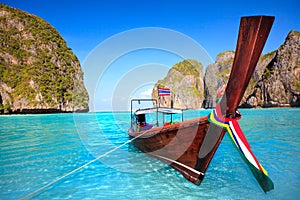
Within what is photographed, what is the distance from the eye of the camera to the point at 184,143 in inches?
257

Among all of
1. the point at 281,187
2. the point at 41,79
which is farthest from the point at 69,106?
the point at 281,187

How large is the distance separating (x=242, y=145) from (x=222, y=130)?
77 cm

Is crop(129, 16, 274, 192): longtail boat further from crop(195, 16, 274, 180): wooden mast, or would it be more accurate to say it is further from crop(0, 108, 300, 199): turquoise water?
crop(0, 108, 300, 199): turquoise water

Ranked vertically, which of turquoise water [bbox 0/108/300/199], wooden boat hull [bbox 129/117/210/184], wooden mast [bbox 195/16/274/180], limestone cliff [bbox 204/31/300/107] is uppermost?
limestone cliff [bbox 204/31/300/107]

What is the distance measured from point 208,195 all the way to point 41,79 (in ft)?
329

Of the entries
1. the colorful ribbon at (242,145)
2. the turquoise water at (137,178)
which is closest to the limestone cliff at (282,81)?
the turquoise water at (137,178)

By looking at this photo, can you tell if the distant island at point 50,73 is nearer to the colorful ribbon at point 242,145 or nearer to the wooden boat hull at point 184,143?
the wooden boat hull at point 184,143

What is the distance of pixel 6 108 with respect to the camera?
237 ft

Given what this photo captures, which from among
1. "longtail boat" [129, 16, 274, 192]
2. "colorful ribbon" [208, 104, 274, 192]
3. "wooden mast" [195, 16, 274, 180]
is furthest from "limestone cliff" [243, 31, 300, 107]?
"wooden mast" [195, 16, 274, 180]

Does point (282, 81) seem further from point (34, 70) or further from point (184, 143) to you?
point (34, 70)

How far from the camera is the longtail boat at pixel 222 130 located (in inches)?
156

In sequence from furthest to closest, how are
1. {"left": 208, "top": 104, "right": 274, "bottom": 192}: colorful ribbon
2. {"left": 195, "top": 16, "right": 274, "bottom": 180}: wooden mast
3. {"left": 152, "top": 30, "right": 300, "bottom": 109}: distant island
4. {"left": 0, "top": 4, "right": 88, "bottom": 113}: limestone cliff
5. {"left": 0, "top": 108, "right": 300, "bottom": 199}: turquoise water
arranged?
1. {"left": 152, "top": 30, "right": 300, "bottom": 109}: distant island
2. {"left": 0, "top": 4, "right": 88, "bottom": 113}: limestone cliff
3. {"left": 0, "top": 108, "right": 300, "bottom": 199}: turquoise water
4. {"left": 208, "top": 104, "right": 274, "bottom": 192}: colorful ribbon
5. {"left": 195, "top": 16, "right": 274, "bottom": 180}: wooden mast

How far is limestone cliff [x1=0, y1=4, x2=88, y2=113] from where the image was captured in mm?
79938

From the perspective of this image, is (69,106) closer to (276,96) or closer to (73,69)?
(73,69)
